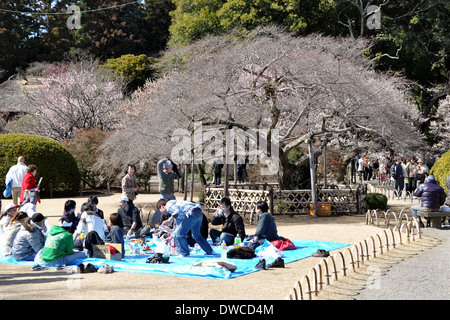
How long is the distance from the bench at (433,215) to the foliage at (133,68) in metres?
25.4

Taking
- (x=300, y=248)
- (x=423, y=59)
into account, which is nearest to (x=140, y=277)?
(x=300, y=248)

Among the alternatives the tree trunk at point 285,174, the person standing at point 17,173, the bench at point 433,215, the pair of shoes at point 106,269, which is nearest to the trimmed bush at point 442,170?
the bench at point 433,215

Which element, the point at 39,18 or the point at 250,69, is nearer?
the point at 250,69

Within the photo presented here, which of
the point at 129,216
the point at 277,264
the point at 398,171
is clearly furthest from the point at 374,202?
the point at 277,264

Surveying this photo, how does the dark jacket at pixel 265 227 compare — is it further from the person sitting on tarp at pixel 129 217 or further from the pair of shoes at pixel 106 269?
the pair of shoes at pixel 106 269

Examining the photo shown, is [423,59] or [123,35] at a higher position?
[123,35]

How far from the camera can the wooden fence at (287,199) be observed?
15688 mm

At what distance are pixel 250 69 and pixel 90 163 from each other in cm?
1146

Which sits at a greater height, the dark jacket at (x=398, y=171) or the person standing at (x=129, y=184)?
the dark jacket at (x=398, y=171)

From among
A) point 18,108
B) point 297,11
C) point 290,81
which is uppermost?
point 297,11

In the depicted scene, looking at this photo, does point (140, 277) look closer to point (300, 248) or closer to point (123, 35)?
point (300, 248)

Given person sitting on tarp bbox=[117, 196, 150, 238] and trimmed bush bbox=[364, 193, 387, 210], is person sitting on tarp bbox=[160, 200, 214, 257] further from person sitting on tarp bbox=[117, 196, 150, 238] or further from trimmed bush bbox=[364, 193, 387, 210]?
trimmed bush bbox=[364, 193, 387, 210]

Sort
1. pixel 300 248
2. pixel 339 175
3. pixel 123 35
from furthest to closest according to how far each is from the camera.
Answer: pixel 123 35, pixel 339 175, pixel 300 248

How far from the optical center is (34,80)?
130 ft
